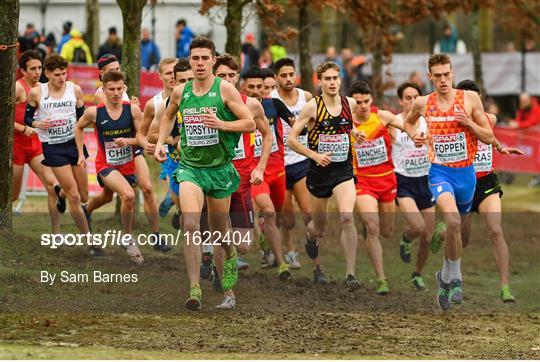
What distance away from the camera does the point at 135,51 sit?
17781 millimetres

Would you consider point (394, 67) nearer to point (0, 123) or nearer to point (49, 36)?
point (49, 36)

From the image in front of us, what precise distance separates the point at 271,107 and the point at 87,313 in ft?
13.0

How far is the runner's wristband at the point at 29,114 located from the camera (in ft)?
51.5

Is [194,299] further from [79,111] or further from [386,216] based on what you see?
[79,111]

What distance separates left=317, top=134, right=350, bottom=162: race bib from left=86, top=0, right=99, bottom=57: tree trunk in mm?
13566

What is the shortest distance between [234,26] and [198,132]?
715 cm

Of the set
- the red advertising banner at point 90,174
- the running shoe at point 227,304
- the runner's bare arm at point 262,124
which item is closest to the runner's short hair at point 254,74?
the runner's bare arm at point 262,124

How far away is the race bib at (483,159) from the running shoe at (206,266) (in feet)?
10.2

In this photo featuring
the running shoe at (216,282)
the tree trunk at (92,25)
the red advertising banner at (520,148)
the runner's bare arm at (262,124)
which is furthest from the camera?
the tree trunk at (92,25)

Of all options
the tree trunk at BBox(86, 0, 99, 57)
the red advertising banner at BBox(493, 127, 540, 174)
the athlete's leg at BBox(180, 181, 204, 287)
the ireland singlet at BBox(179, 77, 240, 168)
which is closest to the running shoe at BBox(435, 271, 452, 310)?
the ireland singlet at BBox(179, 77, 240, 168)

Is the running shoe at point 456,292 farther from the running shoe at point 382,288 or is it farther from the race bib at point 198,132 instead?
the race bib at point 198,132

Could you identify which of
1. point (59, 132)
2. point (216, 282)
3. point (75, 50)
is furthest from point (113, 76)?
point (75, 50)

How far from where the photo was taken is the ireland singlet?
12281mm

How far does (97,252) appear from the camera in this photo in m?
15.5
